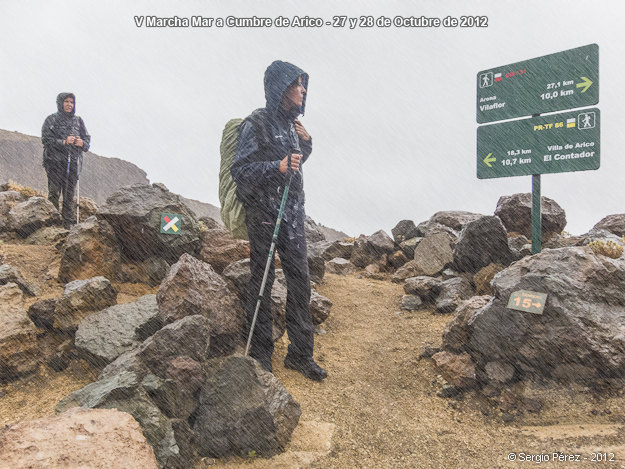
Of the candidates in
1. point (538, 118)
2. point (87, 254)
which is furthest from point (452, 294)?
point (87, 254)

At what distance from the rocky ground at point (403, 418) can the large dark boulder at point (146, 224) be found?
122cm

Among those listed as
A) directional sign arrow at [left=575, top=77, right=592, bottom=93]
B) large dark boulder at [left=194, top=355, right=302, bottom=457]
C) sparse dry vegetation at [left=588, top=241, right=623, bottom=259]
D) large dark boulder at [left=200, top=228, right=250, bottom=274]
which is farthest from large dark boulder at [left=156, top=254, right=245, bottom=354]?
directional sign arrow at [left=575, top=77, right=592, bottom=93]

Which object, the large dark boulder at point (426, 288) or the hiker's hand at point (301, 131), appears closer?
the hiker's hand at point (301, 131)

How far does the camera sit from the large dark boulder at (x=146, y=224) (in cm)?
770

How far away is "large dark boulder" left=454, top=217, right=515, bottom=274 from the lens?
8852 millimetres

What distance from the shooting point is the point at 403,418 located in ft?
16.3

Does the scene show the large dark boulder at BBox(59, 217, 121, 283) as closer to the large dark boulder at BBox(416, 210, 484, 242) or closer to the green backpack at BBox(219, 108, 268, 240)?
the green backpack at BBox(219, 108, 268, 240)

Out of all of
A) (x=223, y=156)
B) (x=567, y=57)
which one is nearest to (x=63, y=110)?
(x=223, y=156)

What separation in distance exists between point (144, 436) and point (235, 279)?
3.04 meters

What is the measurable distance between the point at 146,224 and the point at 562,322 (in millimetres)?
6435

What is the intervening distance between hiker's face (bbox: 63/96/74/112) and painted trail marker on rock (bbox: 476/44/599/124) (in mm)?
9160

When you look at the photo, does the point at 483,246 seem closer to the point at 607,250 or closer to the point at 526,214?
the point at 607,250

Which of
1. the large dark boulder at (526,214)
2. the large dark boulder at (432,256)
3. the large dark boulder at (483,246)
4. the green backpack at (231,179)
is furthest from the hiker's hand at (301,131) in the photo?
the large dark boulder at (526,214)

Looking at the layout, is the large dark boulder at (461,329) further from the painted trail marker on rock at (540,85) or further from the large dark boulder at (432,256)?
the large dark boulder at (432,256)
